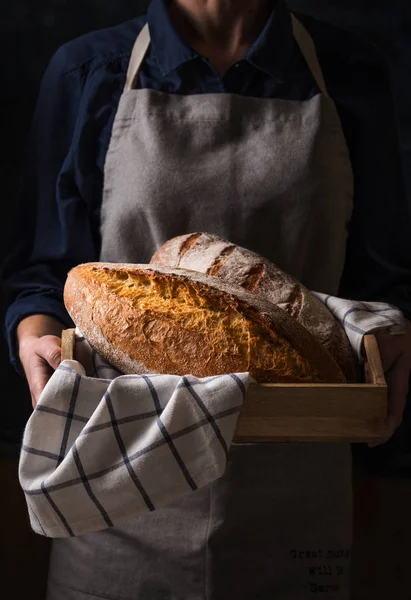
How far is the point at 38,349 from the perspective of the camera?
103cm

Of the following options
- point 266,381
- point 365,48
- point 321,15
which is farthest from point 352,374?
point 321,15

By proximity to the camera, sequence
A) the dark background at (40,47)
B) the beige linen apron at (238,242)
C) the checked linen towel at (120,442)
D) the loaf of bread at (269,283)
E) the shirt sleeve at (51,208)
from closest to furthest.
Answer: the checked linen towel at (120,442) < the loaf of bread at (269,283) < the beige linen apron at (238,242) < the shirt sleeve at (51,208) < the dark background at (40,47)

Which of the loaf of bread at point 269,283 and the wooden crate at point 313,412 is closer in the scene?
the wooden crate at point 313,412

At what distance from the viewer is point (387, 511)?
1.55 meters

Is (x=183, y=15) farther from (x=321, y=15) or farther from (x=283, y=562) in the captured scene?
(x=283, y=562)

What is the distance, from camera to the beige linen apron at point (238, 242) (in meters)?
1.16

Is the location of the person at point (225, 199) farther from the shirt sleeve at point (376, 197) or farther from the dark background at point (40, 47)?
the dark background at point (40, 47)

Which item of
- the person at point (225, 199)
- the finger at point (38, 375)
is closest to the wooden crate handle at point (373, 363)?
the person at point (225, 199)

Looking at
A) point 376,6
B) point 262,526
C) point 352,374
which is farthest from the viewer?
point 376,6

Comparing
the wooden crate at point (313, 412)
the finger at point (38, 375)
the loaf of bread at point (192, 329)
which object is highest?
the loaf of bread at point (192, 329)

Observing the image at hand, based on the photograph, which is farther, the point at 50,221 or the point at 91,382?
the point at 50,221

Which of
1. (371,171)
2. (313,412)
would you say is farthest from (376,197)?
(313,412)

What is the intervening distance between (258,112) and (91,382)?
62cm

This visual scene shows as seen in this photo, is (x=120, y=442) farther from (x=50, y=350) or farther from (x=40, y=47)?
(x=40, y=47)
